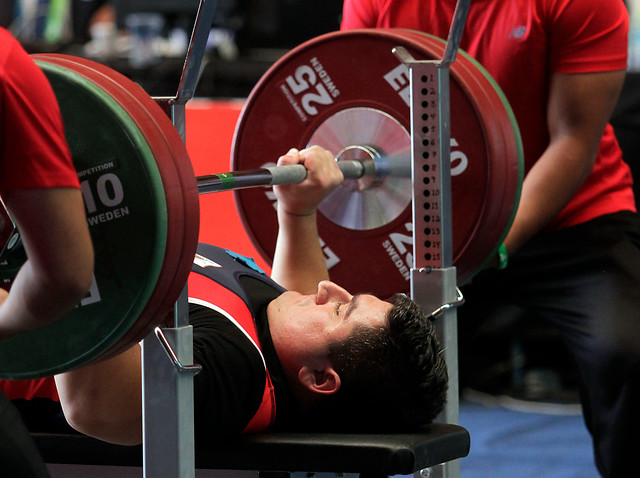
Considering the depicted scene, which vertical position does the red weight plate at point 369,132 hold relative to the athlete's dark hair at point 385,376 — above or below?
above

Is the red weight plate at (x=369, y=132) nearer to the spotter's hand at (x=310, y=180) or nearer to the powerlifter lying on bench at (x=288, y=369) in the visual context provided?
the spotter's hand at (x=310, y=180)

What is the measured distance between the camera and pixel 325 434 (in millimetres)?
1562

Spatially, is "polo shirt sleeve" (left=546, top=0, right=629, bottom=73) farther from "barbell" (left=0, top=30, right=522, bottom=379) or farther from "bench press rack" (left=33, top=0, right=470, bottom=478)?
"bench press rack" (left=33, top=0, right=470, bottom=478)

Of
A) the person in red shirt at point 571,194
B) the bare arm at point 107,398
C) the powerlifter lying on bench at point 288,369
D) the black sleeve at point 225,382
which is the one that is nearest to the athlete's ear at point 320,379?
the powerlifter lying on bench at point 288,369

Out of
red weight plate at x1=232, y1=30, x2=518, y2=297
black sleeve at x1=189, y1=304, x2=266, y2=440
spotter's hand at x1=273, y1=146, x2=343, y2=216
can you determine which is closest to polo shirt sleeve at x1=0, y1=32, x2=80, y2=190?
black sleeve at x1=189, y1=304, x2=266, y2=440

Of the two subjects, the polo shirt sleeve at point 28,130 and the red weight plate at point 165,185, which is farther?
the red weight plate at point 165,185

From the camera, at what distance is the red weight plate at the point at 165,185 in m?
1.23

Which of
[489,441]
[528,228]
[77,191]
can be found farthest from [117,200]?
[489,441]

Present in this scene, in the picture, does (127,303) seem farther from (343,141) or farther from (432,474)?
(343,141)

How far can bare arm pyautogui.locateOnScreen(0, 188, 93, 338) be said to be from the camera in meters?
0.98

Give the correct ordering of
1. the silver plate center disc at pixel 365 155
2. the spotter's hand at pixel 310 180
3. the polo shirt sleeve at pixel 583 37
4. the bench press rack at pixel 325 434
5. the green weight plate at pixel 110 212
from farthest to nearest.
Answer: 1. the polo shirt sleeve at pixel 583 37
2. the silver plate center disc at pixel 365 155
3. the spotter's hand at pixel 310 180
4. the bench press rack at pixel 325 434
5. the green weight plate at pixel 110 212

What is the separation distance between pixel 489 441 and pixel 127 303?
2347 millimetres

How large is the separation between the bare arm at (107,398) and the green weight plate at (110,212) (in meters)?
0.15

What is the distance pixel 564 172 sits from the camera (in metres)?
2.24
